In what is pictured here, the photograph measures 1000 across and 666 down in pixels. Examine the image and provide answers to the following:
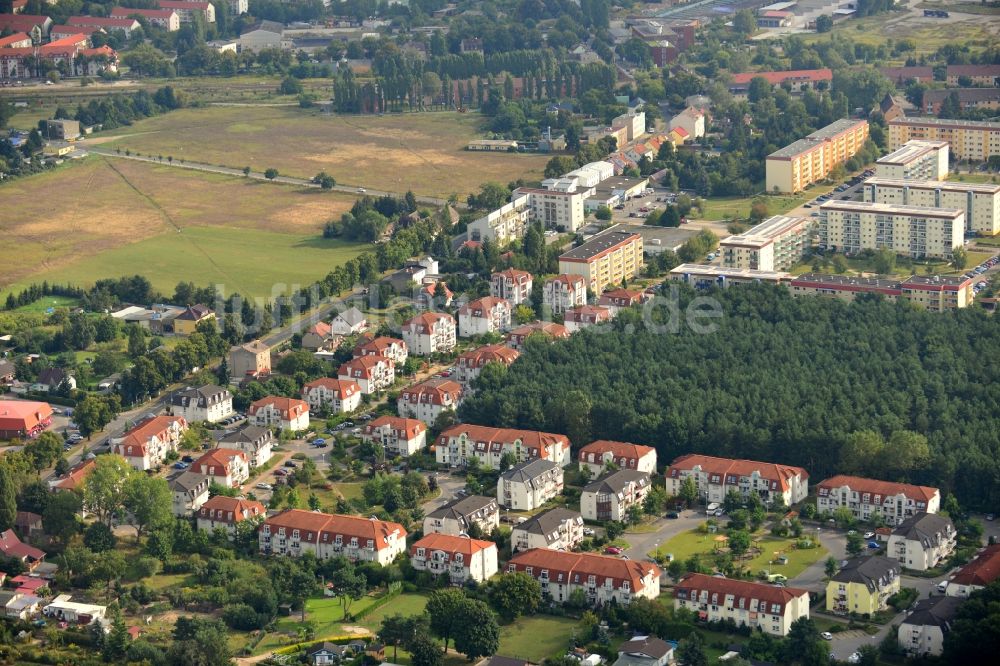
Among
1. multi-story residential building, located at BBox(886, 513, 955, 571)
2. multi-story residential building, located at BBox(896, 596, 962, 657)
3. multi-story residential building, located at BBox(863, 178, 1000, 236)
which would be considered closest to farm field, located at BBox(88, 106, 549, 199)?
multi-story residential building, located at BBox(863, 178, 1000, 236)

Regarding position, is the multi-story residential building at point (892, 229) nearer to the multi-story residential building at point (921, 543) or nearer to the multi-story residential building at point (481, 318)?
the multi-story residential building at point (481, 318)

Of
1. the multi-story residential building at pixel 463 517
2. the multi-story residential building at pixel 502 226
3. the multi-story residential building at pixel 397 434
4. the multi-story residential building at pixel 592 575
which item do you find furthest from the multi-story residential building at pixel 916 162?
the multi-story residential building at pixel 592 575

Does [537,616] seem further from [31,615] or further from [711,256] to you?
[711,256]

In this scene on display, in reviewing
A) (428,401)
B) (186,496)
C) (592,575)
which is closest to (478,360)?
(428,401)

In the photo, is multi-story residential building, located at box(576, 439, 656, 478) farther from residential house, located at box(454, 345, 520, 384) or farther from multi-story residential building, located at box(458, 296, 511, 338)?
multi-story residential building, located at box(458, 296, 511, 338)

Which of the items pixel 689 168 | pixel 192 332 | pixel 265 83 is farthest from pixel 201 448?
pixel 265 83

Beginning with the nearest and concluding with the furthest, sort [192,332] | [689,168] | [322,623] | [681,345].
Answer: [322,623], [681,345], [192,332], [689,168]

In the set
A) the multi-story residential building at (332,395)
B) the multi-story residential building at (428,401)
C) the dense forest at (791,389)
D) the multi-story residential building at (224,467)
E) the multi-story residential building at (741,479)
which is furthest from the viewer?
the multi-story residential building at (332,395)
